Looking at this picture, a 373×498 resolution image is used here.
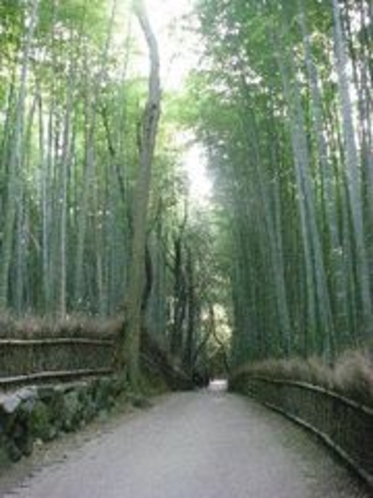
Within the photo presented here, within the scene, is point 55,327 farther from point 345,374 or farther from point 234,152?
point 234,152

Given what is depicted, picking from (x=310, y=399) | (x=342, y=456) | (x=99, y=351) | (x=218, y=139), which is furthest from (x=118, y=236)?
(x=342, y=456)

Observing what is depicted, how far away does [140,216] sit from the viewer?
1357cm

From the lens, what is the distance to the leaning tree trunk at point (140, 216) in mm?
13227

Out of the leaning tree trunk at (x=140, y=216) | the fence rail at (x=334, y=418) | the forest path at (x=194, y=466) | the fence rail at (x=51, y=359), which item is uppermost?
the leaning tree trunk at (x=140, y=216)

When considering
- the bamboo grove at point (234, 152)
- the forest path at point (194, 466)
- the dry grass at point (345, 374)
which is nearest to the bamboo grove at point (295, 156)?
the bamboo grove at point (234, 152)

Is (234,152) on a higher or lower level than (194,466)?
higher

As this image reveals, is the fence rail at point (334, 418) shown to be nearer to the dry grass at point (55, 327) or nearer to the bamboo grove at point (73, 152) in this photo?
the dry grass at point (55, 327)

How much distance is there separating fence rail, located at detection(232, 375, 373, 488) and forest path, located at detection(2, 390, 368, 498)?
5.2 inches

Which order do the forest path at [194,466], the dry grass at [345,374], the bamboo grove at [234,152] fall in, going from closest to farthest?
the dry grass at [345,374], the forest path at [194,466], the bamboo grove at [234,152]

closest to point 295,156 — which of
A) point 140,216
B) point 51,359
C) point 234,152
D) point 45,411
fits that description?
point 140,216

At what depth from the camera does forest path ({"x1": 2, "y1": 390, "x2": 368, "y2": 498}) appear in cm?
586

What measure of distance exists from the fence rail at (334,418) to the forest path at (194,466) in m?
0.13

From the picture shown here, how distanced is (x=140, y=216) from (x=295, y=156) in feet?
8.42

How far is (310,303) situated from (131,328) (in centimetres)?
280
